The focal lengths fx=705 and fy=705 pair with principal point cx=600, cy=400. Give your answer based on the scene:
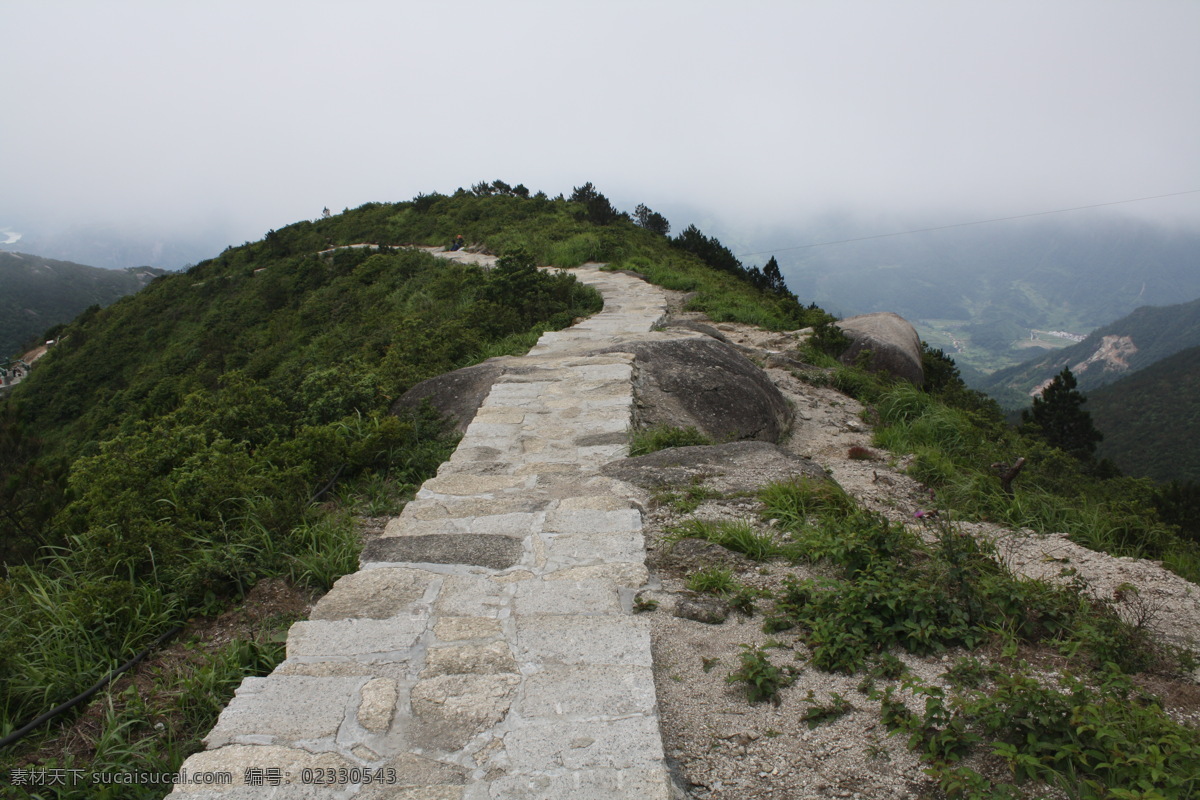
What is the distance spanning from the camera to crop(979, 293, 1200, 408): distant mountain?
94.4 metres

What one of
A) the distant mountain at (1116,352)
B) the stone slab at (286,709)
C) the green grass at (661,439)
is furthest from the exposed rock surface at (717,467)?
the distant mountain at (1116,352)

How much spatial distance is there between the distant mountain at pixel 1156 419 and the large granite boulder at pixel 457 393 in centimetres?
3634

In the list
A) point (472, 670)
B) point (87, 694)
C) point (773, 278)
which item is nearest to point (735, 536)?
point (472, 670)

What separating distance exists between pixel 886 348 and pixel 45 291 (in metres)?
103

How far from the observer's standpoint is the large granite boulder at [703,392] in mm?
5445

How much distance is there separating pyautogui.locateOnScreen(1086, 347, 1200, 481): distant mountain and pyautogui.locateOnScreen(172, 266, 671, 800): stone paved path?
124 feet

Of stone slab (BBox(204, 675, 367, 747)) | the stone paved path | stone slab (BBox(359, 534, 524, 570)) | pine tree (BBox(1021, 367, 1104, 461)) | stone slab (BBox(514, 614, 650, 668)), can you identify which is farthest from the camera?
pine tree (BBox(1021, 367, 1104, 461))

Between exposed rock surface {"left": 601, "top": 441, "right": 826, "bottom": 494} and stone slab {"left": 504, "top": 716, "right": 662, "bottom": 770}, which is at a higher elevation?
exposed rock surface {"left": 601, "top": 441, "right": 826, "bottom": 494}

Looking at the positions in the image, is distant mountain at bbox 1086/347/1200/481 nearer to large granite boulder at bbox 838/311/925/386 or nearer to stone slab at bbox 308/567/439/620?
large granite boulder at bbox 838/311/925/386

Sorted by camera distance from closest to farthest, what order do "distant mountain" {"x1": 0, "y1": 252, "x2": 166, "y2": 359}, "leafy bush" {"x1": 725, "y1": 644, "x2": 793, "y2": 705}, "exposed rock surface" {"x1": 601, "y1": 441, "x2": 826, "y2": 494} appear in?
"leafy bush" {"x1": 725, "y1": 644, "x2": 793, "y2": 705}, "exposed rock surface" {"x1": 601, "y1": 441, "x2": 826, "y2": 494}, "distant mountain" {"x1": 0, "y1": 252, "x2": 166, "y2": 359}

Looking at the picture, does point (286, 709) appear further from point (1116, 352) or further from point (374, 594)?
point (1116, 352)

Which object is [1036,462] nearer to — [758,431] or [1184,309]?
[758,431]

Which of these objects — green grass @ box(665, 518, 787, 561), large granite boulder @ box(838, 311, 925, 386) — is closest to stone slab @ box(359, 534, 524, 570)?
green grass @ box(665, 518, 787, 561)

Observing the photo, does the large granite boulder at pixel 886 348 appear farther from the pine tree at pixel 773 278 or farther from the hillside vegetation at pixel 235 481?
the pine tree at pixel 773 278
